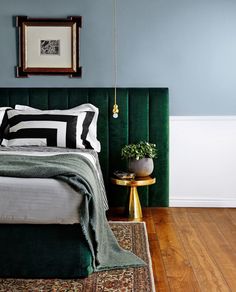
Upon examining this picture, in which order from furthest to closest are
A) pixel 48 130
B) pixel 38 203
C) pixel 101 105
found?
pixel 101 105, pixel 48 130, pixel 38 203

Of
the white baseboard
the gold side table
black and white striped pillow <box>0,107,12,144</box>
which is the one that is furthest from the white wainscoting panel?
black and white striped pillow <box>0,107,12,144</box>

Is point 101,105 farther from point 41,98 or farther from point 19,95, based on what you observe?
point 19,95

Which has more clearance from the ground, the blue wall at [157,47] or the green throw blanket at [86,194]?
the blue wall at [157,47]

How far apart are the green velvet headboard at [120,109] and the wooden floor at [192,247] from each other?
0.54 m

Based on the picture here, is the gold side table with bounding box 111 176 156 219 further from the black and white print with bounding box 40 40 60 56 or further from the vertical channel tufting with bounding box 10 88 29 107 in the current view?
the black and white print with bounding box 40 40 60 56

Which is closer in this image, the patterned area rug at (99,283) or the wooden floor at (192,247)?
the patterned area rug at (99,283)

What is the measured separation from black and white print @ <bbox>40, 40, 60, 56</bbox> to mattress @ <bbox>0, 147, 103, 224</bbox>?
2.24 metres

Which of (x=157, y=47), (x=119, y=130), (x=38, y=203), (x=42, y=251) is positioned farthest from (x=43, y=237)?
(x=157, y=47)

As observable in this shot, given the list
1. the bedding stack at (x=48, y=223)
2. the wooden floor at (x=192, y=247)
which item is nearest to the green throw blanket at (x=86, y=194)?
the bedding stack at (x=48, y=223)

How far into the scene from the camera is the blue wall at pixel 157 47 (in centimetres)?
482

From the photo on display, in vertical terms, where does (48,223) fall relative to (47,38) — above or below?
below

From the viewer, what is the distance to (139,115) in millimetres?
4828

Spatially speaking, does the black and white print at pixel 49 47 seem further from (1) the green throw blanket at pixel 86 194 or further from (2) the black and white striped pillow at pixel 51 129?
(1) the green throw blanket at pixel 86 194

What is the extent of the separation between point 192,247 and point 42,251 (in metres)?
1.24
